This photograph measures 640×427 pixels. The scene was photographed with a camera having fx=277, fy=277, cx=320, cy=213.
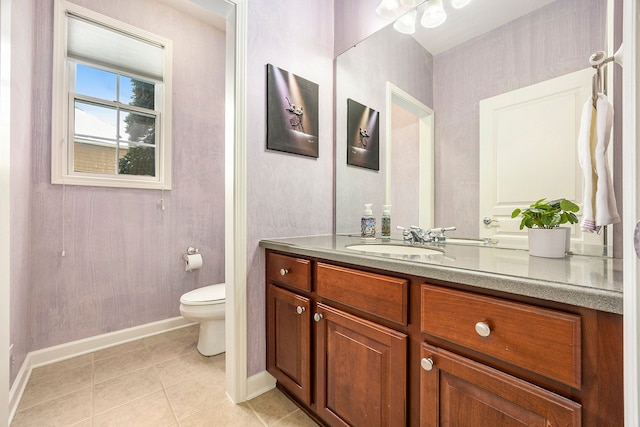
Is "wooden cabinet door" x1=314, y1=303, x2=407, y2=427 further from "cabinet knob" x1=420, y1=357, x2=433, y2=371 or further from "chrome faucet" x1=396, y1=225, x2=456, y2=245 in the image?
"chrome faucet" x1=396, y1=225, x2=456, y2=245

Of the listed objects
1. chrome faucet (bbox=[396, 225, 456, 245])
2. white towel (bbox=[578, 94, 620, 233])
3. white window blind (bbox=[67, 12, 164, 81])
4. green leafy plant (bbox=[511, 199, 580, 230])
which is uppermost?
white window blind (bbox=[67, 12, 164, 81])

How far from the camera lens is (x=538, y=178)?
1109 mm

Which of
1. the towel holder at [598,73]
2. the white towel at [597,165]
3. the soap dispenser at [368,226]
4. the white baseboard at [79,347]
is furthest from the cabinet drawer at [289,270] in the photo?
the white baseboard at [79,347]

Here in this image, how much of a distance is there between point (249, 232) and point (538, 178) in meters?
1.35

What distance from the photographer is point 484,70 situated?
1266mm

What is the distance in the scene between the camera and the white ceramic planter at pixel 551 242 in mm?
929

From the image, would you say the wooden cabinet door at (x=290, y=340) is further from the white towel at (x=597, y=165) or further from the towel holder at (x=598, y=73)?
the towel holder at (x=598, y=73)

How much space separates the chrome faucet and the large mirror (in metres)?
0.04

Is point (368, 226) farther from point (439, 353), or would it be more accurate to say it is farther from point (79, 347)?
point (79, 347)

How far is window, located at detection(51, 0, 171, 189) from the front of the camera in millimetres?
1953

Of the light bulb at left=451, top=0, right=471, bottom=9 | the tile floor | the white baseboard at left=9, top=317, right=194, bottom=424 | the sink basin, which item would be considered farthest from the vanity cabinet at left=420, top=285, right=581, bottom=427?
the white baseboard at left=9, top=317, right=194, bottom=424

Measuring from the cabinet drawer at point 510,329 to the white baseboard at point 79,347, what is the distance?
2045mm

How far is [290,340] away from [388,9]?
6.28 feet

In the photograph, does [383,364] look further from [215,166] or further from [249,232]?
[215,166]
